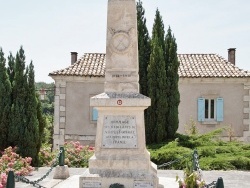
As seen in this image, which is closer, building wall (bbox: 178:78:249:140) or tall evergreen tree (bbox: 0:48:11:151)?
tall evergreen tree (bbox: 0:48:11:151)

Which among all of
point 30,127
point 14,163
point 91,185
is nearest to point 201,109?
point 30,127

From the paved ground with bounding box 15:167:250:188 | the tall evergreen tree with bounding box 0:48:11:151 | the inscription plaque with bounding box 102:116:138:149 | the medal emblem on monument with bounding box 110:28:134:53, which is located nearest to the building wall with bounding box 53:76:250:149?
the tall evergreen tree with bounding box 0:48:11:151

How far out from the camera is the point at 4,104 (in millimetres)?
12438

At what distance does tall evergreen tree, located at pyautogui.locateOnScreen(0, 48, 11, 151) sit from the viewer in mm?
12297

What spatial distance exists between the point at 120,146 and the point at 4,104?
616 cm

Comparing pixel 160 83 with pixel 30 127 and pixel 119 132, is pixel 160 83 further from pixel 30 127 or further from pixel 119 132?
pixel 119 132

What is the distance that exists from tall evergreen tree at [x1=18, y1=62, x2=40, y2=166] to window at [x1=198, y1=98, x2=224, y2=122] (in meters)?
8.74

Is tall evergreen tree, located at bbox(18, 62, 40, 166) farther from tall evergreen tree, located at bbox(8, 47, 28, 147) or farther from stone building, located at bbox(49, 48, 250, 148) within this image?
stone building, located at bbox(49, 48, 250, 148)

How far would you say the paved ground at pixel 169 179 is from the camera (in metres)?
8.45

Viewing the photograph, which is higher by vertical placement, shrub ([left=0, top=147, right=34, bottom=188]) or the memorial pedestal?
the memorial pedestal

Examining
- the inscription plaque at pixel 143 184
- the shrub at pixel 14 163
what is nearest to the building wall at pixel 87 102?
the shrub at pixel 14 163

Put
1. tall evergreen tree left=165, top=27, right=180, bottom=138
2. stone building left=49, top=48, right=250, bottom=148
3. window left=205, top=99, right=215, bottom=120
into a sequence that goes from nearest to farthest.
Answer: tall evergreen tree left=165, top=27, right=180, bottom=138
stone building left=49, top=48, right=250, bottom=148
window left=205, top=99, right=215, bottom=120

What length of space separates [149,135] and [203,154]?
10.1 ft

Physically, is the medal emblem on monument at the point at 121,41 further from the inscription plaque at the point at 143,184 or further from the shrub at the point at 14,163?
the shrub at the point at 14,163
